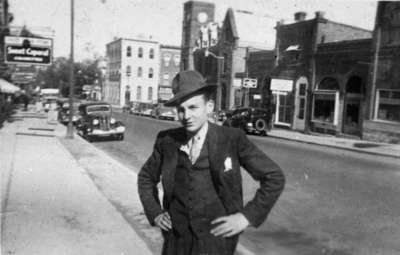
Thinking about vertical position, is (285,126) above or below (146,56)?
below

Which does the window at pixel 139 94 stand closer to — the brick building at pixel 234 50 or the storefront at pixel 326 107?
the brick building at pixel 234 50

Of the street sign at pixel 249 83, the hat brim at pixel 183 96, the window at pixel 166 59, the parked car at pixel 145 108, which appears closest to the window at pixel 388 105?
the street sign at pixel 249 83

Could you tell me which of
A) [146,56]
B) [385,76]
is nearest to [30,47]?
[385,76]

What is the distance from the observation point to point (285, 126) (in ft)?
90.6

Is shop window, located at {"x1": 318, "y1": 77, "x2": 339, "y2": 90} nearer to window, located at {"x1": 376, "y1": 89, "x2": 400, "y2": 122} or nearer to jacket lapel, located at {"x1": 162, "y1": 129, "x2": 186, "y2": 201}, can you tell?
window, located at {"x1": 376, "y1": 89, "x2": 400, "y2": 122}

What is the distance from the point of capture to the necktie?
2502 mm

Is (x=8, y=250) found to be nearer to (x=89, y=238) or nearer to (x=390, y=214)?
(x=89, y=238)

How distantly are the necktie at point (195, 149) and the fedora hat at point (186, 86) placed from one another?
27cm

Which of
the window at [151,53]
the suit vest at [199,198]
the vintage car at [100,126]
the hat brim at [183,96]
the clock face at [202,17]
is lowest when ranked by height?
the vintage car at [100,126]

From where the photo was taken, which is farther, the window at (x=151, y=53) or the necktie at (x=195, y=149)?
the window at (x=151, y=53)

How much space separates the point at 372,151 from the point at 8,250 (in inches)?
602

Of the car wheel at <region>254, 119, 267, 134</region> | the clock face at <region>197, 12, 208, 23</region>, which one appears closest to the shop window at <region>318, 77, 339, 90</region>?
the car wheel at <region>254, 119, 267, 134</region>

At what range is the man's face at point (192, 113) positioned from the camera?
8.14 ft

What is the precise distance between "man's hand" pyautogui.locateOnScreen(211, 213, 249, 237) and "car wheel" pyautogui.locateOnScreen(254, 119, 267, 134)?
2015 centimetres
